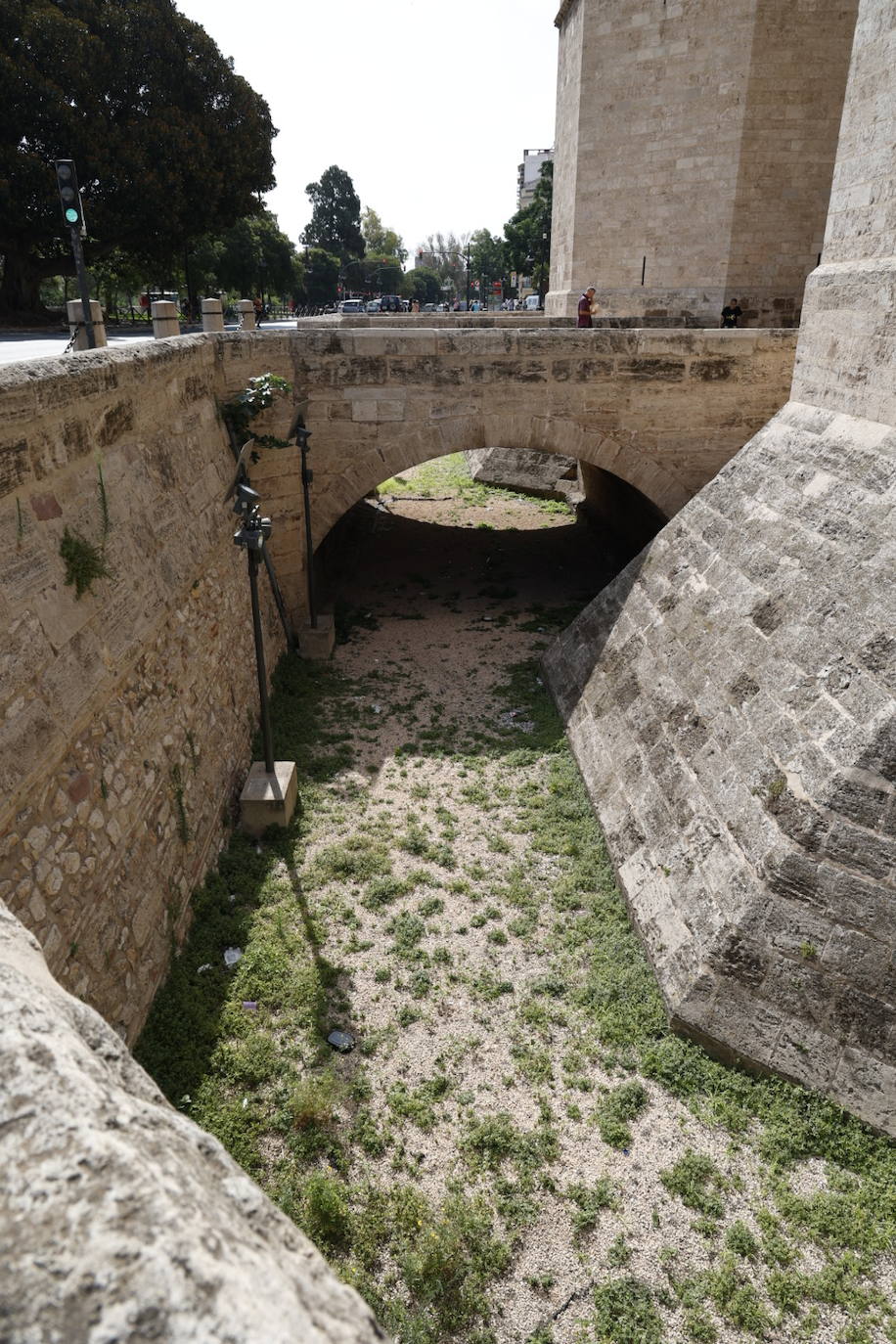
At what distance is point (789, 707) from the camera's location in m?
5.60

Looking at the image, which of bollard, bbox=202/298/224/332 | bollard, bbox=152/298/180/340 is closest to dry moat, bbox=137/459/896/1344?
bollard, bbox=152/298/180/340

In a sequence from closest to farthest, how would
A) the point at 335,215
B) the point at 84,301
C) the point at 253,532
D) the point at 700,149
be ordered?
the point at 253,532 < the point at 84,301 < the point at 700,149 < the point at 335,215

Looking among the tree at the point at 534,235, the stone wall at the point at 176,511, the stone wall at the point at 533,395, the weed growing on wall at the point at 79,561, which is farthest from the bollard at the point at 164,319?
the tree at the point at 534,235

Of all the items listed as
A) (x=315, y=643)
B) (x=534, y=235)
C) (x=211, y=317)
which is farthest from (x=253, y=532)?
(x=534, y=235)

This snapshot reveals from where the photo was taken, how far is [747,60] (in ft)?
41.8

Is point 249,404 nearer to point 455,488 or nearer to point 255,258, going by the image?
point 455,488

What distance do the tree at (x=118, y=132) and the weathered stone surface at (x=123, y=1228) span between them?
23.2 metres

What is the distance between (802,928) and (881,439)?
4.03m

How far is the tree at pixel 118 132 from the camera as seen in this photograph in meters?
19.1

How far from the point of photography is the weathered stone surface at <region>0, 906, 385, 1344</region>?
1268 millimetres

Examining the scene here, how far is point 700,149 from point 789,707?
1203 cm

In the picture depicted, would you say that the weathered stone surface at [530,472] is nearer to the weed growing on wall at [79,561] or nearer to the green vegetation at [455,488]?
the green vegetation at [455,488]

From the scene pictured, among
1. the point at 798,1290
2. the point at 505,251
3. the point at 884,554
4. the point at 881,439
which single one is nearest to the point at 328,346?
the point at 881,439

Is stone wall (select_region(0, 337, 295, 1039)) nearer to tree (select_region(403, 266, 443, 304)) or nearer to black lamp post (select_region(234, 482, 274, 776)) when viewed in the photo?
black lamp post (select_region(234, 482, 274, 776))
